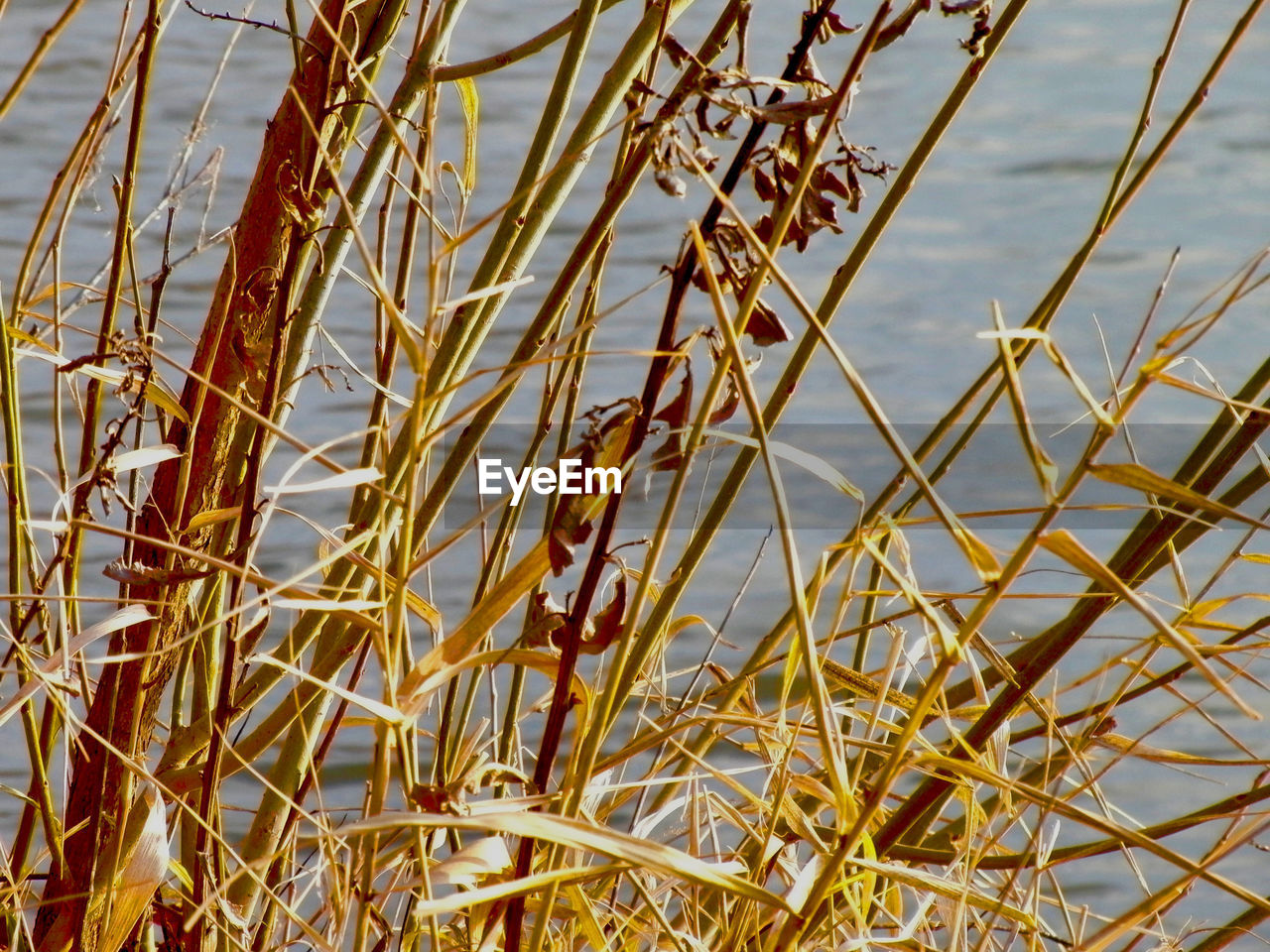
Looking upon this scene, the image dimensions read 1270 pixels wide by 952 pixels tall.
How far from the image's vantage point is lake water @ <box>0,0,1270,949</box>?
132cm

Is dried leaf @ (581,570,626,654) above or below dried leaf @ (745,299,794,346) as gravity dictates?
below

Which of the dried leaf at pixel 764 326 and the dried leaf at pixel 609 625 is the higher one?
the dried leaf at pixel 764 326

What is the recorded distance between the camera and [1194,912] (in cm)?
98

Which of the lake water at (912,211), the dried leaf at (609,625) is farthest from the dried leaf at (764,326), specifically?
the lake water at (912,211)

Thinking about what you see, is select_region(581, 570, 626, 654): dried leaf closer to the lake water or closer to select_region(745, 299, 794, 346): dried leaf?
select_region(745, 299, 794, 346): dried leaf

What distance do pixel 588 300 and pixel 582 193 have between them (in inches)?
51.5

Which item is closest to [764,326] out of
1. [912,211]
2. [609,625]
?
[609,625]

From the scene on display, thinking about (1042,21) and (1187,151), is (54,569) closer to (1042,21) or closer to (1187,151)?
(1187,151)

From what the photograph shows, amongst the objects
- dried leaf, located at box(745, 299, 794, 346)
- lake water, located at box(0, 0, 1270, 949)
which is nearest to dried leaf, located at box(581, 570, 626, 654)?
dried leaf, located at box(745, 299, 794, 346)

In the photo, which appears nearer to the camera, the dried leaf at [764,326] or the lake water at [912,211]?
the dried leaf at [764,326]

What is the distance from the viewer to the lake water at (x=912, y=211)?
1.32 m

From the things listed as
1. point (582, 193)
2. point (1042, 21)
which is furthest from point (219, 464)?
point (1042, 21)

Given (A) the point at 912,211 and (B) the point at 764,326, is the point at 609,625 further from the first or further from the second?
(A) the point at 912,211

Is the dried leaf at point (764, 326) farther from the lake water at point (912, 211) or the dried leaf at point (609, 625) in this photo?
the lake water at point (912, 211)
